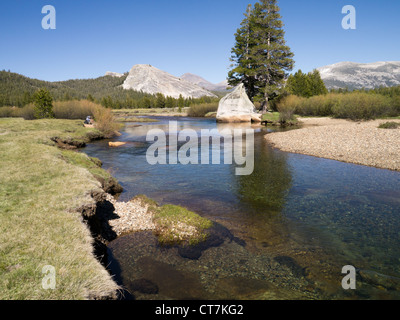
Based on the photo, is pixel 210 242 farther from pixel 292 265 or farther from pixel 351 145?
pixel 351 145

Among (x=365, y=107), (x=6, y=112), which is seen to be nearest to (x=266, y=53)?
(x=365, y=107)

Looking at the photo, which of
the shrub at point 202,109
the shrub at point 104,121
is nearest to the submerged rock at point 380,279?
the shrub at point 104,121

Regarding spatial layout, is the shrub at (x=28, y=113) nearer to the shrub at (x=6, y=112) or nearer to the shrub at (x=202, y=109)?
the shrub at (x=6, y=112)

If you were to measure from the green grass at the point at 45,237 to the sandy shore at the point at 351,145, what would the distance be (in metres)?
20.3

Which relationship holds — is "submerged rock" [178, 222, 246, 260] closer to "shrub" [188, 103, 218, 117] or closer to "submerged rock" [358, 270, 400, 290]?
"submerged rock" [358, 270, 400, 290]

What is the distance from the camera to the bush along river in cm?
671

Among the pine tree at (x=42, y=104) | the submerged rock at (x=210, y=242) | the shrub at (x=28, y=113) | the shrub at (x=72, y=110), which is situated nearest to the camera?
the submerged rock at (x=210, y=242)

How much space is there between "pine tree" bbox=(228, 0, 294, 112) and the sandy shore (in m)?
29.3

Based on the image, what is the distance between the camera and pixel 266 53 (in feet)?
194

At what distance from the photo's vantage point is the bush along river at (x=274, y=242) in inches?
264

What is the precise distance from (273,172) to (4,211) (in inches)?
630

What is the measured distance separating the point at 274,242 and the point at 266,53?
196 feet

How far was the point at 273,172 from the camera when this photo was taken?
59.9 feet

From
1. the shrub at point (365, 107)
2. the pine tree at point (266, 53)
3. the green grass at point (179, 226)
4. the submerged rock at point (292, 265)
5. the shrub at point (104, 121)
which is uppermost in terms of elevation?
the pine tree at point (266, 53)
